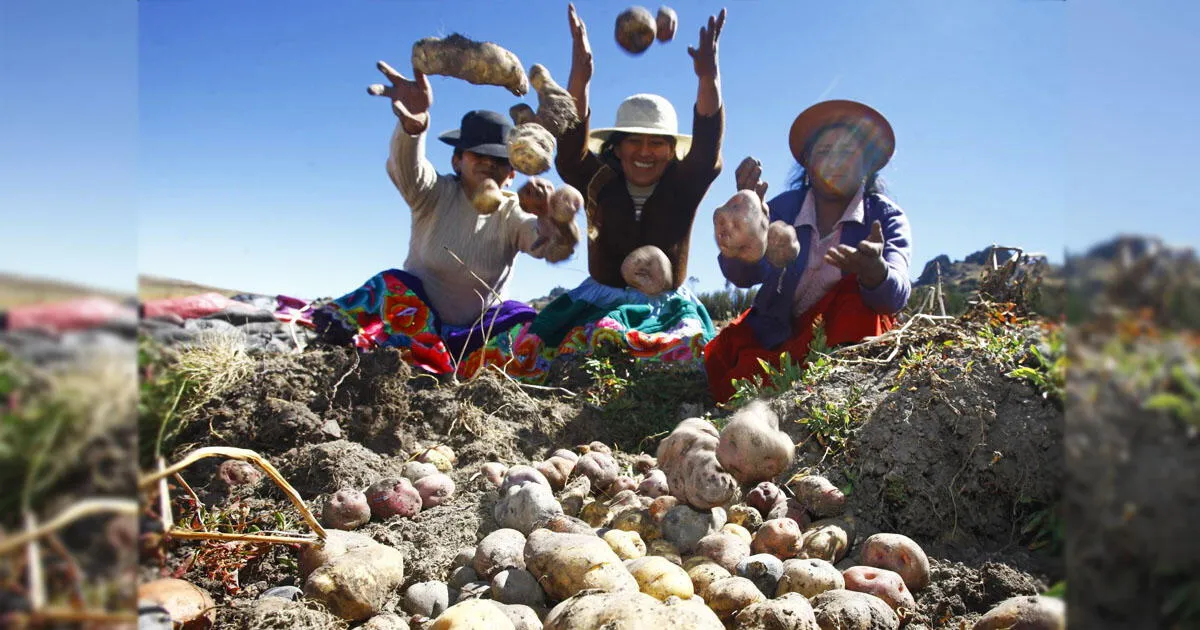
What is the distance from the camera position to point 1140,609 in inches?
27.9

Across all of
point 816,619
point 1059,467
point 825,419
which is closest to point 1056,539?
point 1059,467

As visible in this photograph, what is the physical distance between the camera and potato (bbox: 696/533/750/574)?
1994 millimetres

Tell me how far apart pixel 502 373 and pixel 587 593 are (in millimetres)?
2433

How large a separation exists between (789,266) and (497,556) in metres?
2.60

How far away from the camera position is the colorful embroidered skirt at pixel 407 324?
4723 mm

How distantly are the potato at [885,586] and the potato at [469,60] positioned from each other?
2526 mm

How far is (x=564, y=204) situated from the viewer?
379 centimetres

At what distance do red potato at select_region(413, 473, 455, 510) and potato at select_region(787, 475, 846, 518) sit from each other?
112 cm

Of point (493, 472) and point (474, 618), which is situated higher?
point (493, 472)

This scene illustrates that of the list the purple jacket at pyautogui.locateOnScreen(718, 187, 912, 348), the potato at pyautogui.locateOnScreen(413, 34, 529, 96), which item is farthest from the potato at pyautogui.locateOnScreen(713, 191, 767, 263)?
the potato at pyautogui.locateOnScreen(413, 34, 529, 96)

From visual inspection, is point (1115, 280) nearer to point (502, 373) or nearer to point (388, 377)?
point (388, 377)

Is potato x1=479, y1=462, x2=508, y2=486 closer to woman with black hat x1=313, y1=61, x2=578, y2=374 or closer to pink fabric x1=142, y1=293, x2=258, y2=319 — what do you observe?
pink fabric x1=142, y1=293, x2=258, y2=319

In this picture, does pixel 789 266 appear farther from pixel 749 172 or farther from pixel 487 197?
pixel 487 197

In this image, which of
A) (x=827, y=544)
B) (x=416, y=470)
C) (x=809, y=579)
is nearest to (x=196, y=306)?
(x=416, y=470)
